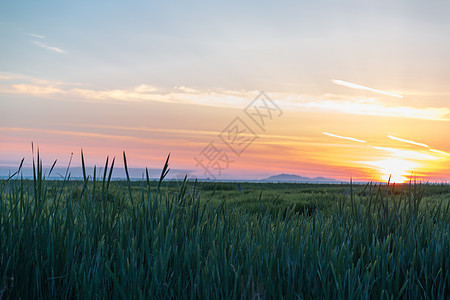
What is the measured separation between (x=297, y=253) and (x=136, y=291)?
1.00m

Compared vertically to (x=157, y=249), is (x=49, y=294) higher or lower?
lower

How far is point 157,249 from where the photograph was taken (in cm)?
244

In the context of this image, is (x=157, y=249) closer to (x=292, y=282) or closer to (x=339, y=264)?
(x=292, y=282)

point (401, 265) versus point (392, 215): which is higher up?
point (392, 215)

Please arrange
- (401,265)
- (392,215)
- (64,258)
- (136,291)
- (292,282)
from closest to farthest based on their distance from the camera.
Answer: (136,291) < (292,282) < (64,258) < (401,265) < (392,215)

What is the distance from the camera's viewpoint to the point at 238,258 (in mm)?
2473

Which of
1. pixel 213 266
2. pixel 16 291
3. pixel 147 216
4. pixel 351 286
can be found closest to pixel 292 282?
pixel 351 286

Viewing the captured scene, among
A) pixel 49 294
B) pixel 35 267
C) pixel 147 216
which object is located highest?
pixel 147 216

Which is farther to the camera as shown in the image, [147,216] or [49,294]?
[147,216]

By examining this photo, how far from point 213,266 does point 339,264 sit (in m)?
0.75

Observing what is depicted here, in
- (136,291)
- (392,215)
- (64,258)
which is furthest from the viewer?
(392,215)

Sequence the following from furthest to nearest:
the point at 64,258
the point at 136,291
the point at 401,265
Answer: the point at 401,265
the point at 64,258
the point at 136,291

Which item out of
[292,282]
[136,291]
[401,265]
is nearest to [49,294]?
[136,291]

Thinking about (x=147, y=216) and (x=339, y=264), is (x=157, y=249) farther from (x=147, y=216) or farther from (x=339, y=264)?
(x=339, y=264)
